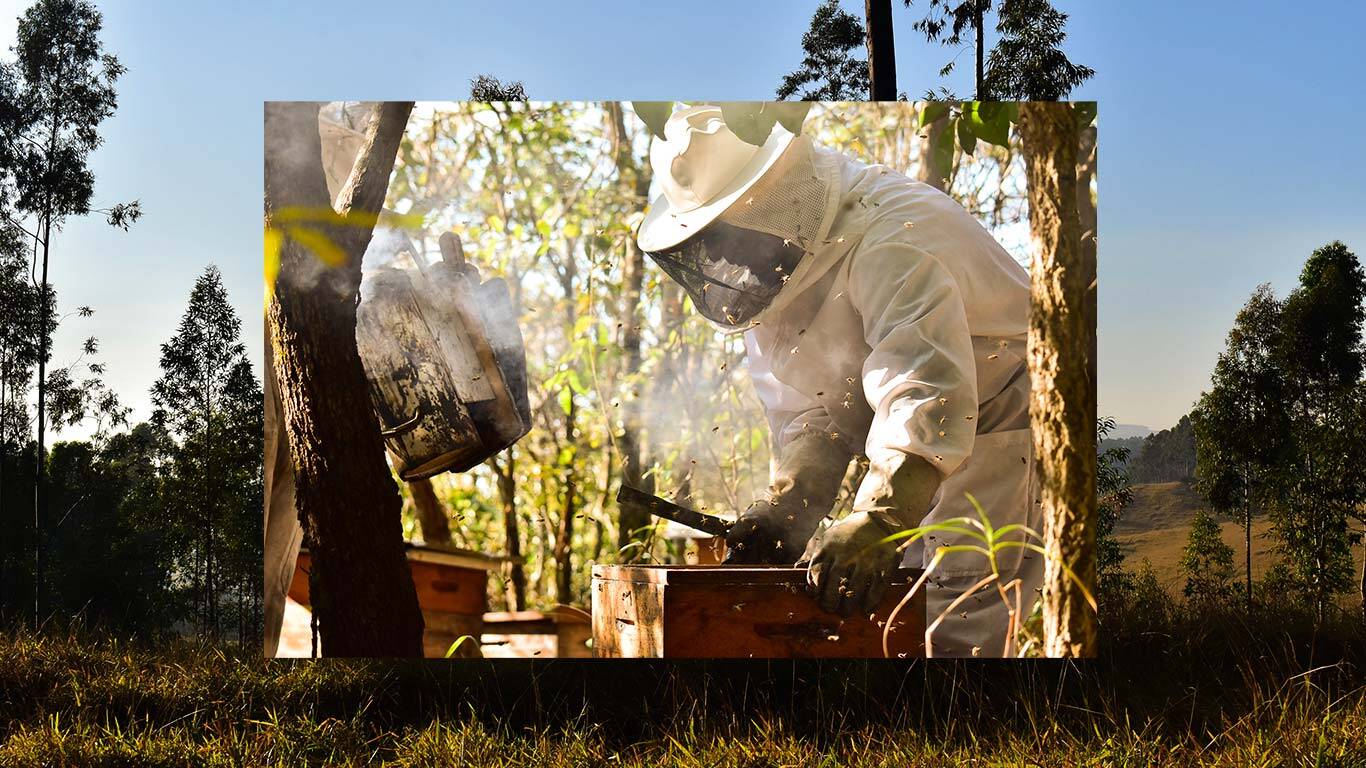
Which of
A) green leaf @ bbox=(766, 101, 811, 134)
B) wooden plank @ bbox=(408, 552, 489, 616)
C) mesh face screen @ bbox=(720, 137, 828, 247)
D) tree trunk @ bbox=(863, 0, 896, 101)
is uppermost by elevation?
tree trunk @ bbox=(863, 0, 896, 101)

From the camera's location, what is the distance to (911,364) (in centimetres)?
311

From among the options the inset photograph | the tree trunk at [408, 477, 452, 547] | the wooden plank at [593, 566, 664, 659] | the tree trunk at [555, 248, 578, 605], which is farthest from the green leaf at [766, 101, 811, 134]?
the tree trunk at [408, 477, 452, 547]

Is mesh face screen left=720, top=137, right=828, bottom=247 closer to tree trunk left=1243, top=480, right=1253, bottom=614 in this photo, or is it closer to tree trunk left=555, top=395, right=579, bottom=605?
tree trunk left=555, top=395, right=579, bottom=605

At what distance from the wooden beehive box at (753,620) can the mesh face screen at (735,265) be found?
0.84m

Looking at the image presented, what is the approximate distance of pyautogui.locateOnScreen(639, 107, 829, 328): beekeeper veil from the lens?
10.4 ft

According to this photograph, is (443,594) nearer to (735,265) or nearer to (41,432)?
(735,265)

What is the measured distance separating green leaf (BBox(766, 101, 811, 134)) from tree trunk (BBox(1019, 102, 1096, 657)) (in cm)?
81

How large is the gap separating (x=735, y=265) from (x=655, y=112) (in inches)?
21.9

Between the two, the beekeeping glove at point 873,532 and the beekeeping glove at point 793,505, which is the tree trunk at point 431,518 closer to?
the beekeeping glove at point 793,505

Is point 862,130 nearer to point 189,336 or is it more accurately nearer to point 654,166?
point 654,166

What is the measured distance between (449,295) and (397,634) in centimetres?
111

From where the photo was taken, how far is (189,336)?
205 inches

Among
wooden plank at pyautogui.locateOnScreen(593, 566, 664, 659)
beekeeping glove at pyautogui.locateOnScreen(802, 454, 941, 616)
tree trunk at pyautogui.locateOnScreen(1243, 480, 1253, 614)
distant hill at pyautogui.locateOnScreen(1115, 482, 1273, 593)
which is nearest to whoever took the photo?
beekeeping glove at pyautogui.locateOnScreen(802, 454, 941, 616)

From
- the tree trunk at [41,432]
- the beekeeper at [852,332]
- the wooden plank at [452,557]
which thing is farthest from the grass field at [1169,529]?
the tree trunk at [41,432]
